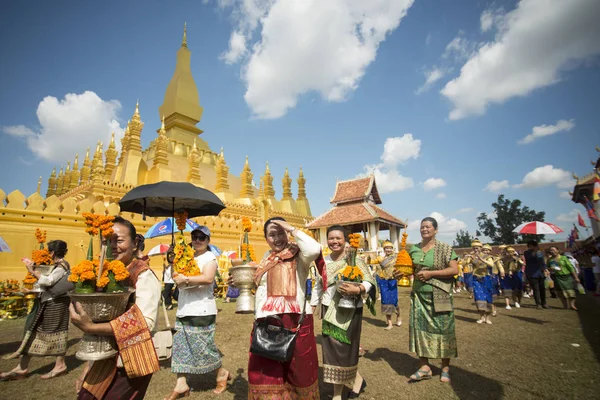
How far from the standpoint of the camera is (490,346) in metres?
5.80

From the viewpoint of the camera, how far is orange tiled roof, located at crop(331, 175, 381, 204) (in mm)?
25306

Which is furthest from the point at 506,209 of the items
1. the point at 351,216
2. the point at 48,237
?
the point at 48,237

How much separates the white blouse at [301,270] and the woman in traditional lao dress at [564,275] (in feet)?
33.5

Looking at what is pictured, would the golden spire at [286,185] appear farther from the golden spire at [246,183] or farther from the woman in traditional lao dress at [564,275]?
the woman in traditional lao dress at [564,275]

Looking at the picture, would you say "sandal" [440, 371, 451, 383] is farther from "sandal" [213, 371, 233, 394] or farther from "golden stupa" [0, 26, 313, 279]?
"golden stupa" [0, 26, 313, 279]

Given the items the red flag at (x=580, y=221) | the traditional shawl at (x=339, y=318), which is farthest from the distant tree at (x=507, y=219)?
the traditional shawl at (x=339, y=318)

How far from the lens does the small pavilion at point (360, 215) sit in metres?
23.0

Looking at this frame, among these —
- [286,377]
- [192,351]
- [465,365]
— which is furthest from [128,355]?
[465,365]

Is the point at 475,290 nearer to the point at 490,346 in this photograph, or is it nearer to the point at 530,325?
the point at 530,325

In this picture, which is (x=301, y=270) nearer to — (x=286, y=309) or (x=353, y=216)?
(x=286, y=309)

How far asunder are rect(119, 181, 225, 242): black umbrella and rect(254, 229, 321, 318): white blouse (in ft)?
6.15

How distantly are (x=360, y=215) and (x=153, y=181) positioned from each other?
585 inches

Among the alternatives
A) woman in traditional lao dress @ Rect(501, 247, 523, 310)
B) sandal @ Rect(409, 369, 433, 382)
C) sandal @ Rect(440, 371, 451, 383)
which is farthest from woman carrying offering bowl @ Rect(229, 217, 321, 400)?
A: woman in traditional lao dress @ Rect(501, 247, 523, 310)

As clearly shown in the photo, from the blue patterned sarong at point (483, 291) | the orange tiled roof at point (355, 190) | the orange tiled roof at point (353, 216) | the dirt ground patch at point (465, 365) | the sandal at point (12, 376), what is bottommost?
the dirt ground patch at point (465, 365)
